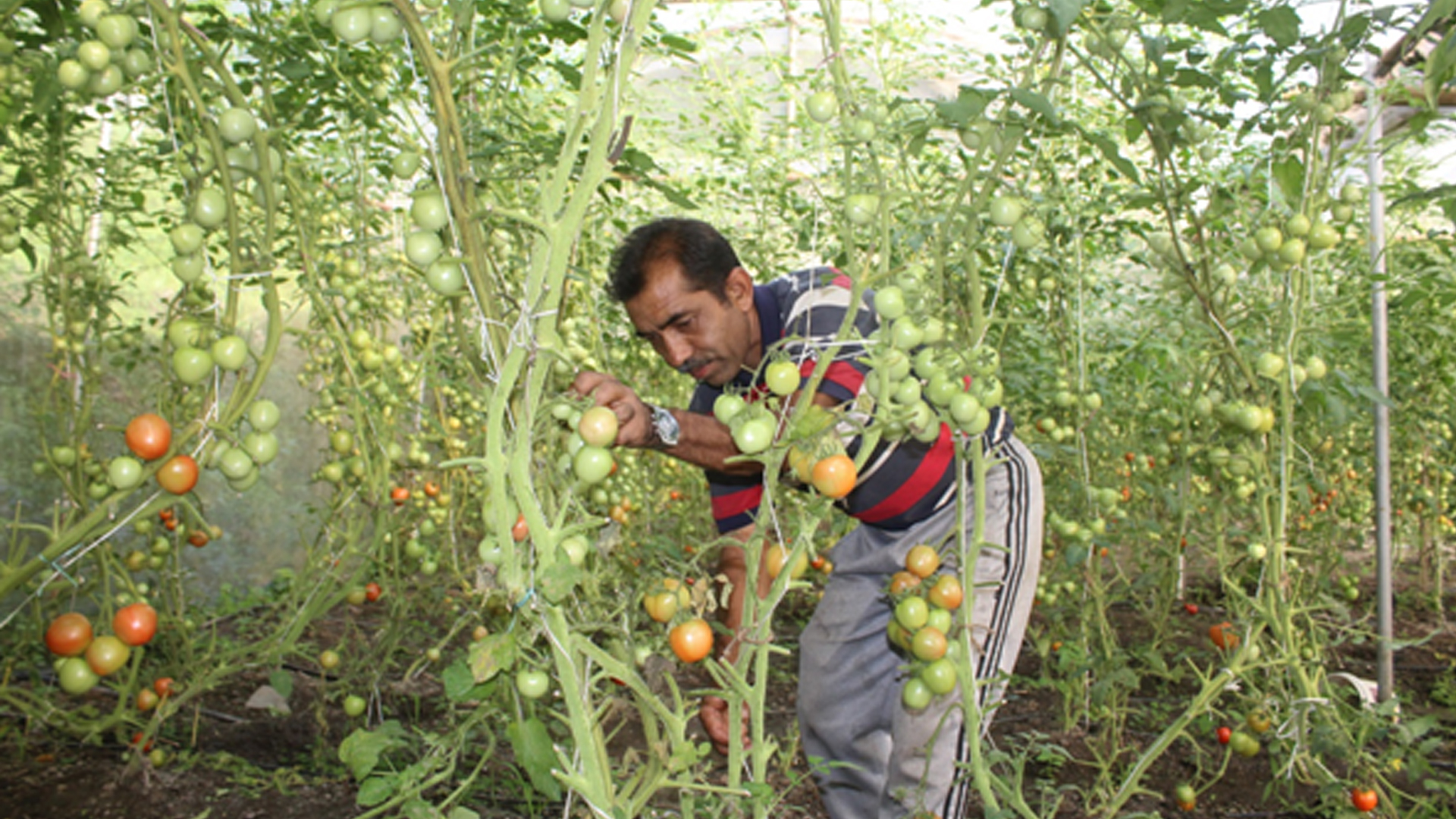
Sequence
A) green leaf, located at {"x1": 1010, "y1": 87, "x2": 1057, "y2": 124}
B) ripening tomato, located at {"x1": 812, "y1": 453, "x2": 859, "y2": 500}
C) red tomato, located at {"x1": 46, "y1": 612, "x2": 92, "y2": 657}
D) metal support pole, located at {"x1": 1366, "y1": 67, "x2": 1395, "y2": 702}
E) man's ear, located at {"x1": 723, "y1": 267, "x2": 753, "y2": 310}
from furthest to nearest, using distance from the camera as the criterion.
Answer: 1. metal support pole, located at {"x1": 1366, "y1": 67, "x2": 1395, "y2": 702}
2. man's ear, located at {"x1": 723, "y1": 267, "x2": 753, "y2": 310}
3. red tomato, located at {"x1": 46, "y1": 612, "x2": 92, "y2": 657}
4. green leaf, located at {"x1": 1010, "y1": 87, "x2": 1057, "y2": 124}
5. ripening tomato, located at {"x1": 812, "y1": 453, "x2": 859, "y2": 500}

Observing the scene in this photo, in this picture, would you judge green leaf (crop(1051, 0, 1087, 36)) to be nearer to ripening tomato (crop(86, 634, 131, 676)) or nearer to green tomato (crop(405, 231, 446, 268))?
green tomato (crop(405, 231, 446, 268))

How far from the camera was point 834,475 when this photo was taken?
3.24 feet

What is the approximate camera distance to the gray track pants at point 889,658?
1.82 m

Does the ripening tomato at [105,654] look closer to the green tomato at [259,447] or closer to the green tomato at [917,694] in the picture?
the green tomato at [259,447]

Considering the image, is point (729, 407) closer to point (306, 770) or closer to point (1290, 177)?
point (1290, 177)

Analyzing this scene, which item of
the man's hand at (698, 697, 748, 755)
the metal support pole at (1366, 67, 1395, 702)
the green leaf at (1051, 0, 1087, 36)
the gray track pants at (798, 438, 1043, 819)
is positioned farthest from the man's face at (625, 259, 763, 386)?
the metal support pole at (1366, 67, 1395, 702)

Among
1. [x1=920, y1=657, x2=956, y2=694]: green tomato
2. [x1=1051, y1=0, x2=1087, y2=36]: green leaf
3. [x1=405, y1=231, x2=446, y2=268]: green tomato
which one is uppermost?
[x1=1051, y1=0, x2=1087, y2=36]: green leaf

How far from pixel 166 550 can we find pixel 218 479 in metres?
1.66

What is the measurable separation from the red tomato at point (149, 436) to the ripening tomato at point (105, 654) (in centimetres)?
33

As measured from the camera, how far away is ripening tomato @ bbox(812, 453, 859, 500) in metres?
0.99

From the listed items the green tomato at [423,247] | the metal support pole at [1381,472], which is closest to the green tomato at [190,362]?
the green tomato at [423,247]

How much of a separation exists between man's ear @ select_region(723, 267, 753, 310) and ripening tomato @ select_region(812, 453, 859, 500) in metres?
0.94

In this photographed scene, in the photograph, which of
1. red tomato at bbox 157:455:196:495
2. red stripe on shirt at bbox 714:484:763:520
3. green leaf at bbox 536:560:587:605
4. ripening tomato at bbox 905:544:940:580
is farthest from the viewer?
red stripe on shirt at bbox 714:484:763:520

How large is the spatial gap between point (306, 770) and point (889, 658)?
1408 millimetres
